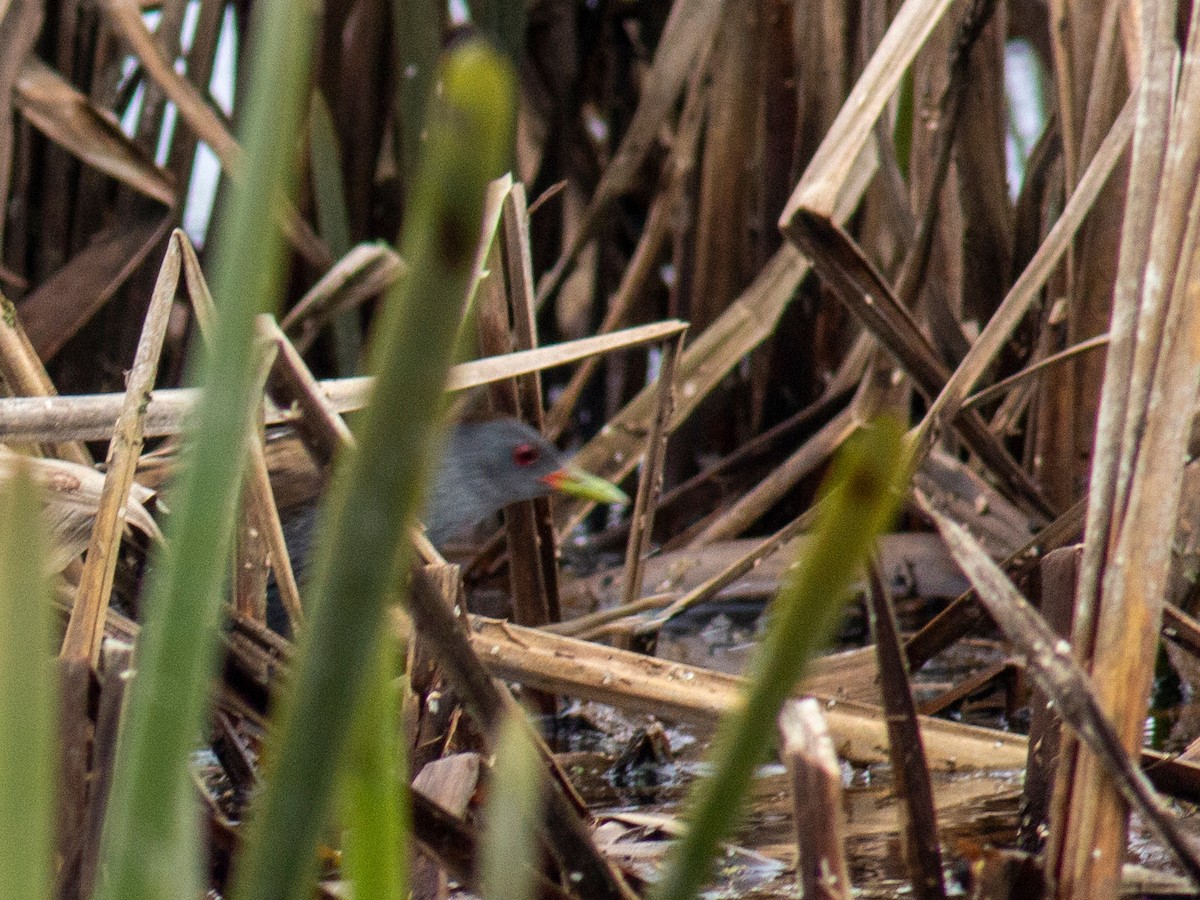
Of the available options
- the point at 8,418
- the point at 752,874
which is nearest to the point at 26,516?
the point at 8,418

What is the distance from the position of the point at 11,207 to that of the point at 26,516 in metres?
3.35

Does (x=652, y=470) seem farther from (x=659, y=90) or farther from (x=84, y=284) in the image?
(x=84, y=284)

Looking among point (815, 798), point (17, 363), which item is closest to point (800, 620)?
point (815, 798)

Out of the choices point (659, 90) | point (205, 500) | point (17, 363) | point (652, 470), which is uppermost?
point (659, 90)

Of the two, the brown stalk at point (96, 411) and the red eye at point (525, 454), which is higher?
the brown stalk at point (96, 411)

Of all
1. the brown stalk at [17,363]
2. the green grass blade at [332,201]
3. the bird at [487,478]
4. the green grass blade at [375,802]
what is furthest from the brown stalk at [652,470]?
the green grass blade at [375,802]

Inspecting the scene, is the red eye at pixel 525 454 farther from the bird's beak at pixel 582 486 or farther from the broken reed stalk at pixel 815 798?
the broken reed stalk at pixel 815 798

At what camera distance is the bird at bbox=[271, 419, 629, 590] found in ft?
9.75

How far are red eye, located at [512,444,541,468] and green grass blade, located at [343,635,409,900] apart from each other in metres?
2.23

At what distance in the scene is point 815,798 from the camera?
1.05m

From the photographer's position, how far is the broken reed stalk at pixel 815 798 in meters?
1.04

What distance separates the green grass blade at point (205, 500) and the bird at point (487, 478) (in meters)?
2.13

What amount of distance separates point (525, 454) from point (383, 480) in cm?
243

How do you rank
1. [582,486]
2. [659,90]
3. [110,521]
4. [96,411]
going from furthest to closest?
[659,90]
[582,486]
[96,411]
[110,521]
